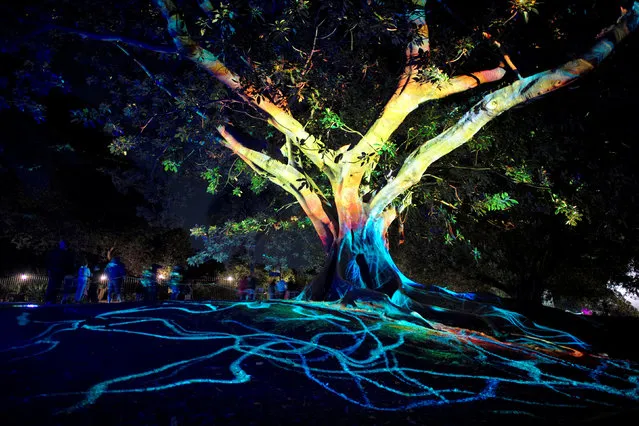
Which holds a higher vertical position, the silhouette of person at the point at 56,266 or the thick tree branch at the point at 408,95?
the thick tree branch at the point at 408,95

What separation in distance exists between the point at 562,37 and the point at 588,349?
23.0 feet

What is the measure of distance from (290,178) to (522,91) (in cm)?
520

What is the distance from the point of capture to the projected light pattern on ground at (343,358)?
11.4ft

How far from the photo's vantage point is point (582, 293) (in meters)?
21.0

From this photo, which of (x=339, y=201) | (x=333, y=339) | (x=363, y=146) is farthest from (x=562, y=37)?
(x=333, y=339)

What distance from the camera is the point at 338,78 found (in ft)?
26.5

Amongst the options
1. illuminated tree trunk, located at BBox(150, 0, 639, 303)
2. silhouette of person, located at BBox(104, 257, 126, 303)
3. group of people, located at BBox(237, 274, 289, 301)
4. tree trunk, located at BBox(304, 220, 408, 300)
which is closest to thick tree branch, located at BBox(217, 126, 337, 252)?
illuminated tree trunk, located at BBox(150, 0, 639, 303)

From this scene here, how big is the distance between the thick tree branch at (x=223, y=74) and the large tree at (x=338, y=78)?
24mm

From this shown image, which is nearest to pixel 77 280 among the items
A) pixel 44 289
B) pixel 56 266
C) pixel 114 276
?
pixel 114 276

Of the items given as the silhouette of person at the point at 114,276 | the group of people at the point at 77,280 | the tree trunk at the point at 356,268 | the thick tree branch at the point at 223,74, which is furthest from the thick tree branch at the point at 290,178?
the silhouette of person at the point at 114,276

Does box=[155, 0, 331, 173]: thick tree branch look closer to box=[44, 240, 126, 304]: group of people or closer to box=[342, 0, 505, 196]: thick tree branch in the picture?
box=[342, 0, 505, 196]: thick tree branch

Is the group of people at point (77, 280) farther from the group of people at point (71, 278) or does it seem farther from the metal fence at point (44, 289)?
the metal fence at point (44, 289)

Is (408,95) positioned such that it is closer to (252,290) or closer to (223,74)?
(223,74)

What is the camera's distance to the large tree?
7.09 meters
